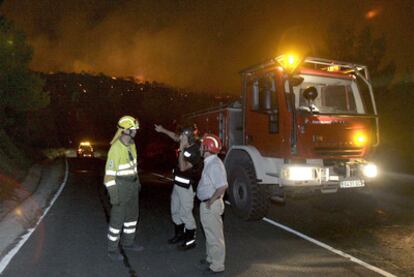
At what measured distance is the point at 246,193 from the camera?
8305mm

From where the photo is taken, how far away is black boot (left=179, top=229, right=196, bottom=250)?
6305 mm

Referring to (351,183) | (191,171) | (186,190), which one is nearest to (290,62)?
(351,183)

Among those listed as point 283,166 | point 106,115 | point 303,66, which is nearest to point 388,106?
point 303,66

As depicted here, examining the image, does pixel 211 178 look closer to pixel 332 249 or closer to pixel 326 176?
pixel 332 249

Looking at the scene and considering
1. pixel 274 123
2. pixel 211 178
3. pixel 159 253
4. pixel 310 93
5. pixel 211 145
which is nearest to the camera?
pixel 211 178

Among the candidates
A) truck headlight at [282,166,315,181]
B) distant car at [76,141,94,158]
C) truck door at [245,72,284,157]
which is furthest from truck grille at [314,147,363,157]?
distant car at [76,141,94,158]

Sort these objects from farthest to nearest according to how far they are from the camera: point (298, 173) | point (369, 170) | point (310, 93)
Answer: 1. point (369, 170)
2. point (310, 93)
3. point (298, 173)

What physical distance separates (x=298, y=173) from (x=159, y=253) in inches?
109

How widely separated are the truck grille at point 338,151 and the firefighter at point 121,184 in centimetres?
340

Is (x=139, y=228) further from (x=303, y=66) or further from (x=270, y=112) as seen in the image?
(x=303, y=66)

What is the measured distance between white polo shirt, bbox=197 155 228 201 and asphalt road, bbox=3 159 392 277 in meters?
0.99

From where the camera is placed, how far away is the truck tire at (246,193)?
26.4 feet

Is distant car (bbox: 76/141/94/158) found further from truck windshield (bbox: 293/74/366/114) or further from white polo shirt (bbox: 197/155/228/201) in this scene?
white polo shirt (bbox: 197/155/228/201)

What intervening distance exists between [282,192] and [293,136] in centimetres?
109
